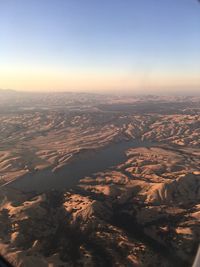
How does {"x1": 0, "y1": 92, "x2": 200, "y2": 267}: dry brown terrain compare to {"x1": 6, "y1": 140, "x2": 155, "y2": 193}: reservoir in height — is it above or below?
above

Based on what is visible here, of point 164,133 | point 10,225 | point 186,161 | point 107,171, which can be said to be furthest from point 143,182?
point 164,133

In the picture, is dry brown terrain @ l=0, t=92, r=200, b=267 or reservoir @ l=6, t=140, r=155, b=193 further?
reservoir @ l=6, t=140, r=155, b=193

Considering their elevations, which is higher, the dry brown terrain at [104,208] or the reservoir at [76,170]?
the dry brown terrain at [104,208]

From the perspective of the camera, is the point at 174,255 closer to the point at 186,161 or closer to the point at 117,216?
the point at 117,216

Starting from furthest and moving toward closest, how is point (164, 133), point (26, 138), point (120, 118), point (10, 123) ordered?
point (120, 118), point (10, 123), point (164, 133), point (26, 138)

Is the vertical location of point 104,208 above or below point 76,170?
above

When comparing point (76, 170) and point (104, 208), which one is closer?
point (104, 208)

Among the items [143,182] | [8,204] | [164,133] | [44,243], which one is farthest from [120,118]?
[44,243]

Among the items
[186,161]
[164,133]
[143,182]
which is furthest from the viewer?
[164,133]

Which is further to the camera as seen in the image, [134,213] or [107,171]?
A: [107,171]

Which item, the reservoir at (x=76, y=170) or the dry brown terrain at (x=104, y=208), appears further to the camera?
the reservoir at (x=76, y=170)
